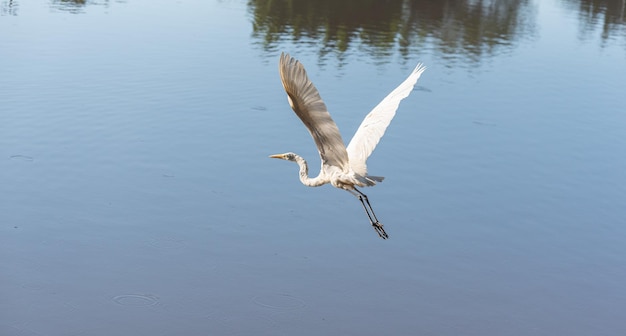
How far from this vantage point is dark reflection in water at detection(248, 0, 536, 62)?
154ft

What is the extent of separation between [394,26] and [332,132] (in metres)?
37.8

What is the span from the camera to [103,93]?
1442 inches

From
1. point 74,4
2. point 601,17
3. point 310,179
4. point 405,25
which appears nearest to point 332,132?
point 310,179

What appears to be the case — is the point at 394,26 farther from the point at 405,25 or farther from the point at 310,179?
the point at 310,179

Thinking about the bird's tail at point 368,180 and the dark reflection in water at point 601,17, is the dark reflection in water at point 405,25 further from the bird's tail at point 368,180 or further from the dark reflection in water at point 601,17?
the bird's tail at point 368,180

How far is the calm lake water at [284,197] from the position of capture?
26109 millimetres

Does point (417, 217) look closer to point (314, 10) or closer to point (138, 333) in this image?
point (138, 333)

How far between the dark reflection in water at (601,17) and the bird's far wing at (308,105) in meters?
42.8

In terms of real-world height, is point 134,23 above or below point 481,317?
above

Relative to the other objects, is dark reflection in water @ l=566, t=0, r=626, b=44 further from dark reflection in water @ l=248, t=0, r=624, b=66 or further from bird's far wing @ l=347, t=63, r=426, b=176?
bird's far wing @ l=347, t=63, r=426, b=176

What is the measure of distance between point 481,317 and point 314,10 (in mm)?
29389

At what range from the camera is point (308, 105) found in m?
12.8

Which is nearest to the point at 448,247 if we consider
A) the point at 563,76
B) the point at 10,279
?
the point at 10,279

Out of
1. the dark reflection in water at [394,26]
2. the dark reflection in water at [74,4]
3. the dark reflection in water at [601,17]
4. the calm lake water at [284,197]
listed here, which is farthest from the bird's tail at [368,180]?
the dark reflection in water at [601,17]
